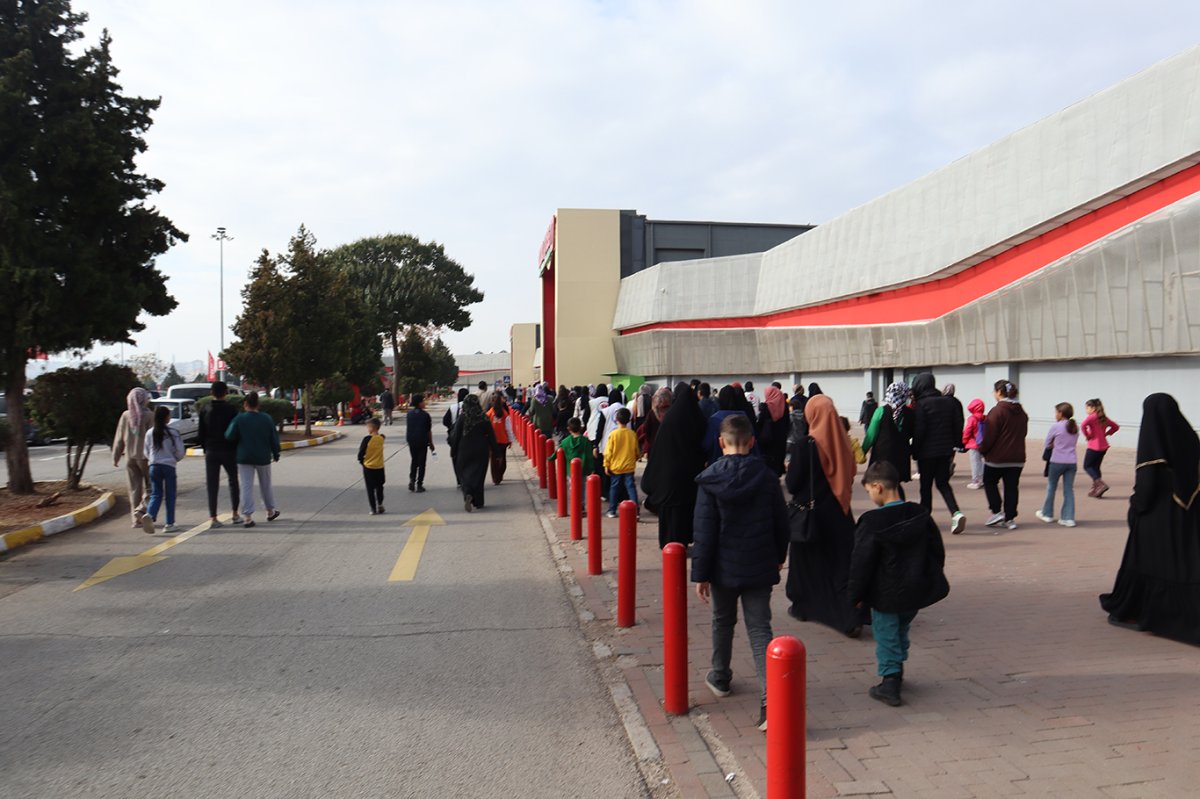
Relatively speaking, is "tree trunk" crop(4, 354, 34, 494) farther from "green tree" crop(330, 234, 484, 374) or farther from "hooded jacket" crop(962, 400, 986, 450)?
"green tree" crop(330, 234, 484, 374)

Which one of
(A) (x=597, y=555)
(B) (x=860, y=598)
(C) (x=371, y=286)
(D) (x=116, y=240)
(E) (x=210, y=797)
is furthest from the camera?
(C) (x=371, y=286)

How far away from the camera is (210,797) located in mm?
3627

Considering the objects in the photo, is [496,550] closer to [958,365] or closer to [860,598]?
[860,598]

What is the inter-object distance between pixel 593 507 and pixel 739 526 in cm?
341

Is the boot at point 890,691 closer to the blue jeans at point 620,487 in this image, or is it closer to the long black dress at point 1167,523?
the long black dress at point 1167,523

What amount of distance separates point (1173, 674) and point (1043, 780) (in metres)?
2.04

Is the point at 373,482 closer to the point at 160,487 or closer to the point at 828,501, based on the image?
the point at 160,487

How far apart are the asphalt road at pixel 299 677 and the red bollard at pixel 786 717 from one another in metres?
0.98

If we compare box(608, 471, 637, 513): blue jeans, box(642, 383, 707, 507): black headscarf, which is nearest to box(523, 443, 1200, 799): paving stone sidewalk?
box(642, 383, 707, 507): black headscarf

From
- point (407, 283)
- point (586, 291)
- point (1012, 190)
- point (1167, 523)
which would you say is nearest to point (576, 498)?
point (1167, 523)

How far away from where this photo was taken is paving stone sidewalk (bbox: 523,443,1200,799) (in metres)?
3.73

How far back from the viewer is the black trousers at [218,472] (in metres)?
10.7

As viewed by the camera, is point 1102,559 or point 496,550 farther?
point 496,550

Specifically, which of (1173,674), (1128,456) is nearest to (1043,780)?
(1173,674)
